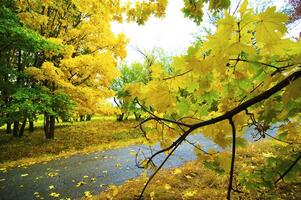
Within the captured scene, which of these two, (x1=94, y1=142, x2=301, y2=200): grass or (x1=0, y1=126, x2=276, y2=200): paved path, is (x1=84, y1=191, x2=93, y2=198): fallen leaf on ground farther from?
(x1=94, y1=142, x2=301, y2=200): grass

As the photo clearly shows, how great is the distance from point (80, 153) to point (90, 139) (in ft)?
11.0

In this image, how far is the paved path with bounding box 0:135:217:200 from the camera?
721cm

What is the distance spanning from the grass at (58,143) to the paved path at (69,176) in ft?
5.17

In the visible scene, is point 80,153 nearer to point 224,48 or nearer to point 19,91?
point 19,91

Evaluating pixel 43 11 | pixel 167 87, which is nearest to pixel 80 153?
pixel 43 11

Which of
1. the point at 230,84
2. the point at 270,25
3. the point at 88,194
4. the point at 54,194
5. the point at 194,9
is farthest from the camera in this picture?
the point at 54,194

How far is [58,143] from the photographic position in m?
15.2

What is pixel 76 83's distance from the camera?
14719mm

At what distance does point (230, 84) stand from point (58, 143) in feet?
49.4

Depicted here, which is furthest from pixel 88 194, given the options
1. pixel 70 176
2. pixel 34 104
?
pixel 34 104

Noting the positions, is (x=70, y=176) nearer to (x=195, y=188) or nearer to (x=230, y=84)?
(x=195, y=188)

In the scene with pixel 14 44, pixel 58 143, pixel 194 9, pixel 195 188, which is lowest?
pixel 195 188

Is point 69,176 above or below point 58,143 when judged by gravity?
below

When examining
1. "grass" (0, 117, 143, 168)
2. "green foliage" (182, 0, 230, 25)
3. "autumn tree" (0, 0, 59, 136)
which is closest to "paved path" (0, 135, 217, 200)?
"grass" (0, 117, 143, 168)
